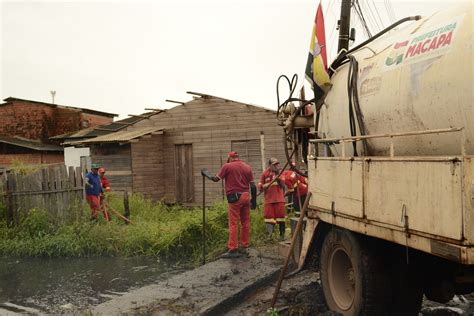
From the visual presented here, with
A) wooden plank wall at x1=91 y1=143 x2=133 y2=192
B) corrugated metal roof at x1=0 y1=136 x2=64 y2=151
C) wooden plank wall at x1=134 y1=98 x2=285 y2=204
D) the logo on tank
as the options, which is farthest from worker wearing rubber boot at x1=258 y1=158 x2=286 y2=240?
corrugated metal roof at x1=0 y1=136 x2=64 y2=151

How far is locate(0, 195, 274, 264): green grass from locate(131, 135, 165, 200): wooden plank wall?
17.2 feet

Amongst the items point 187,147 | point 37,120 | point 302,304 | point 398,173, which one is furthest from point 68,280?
point 37,120

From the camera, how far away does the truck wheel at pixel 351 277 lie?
3.94m

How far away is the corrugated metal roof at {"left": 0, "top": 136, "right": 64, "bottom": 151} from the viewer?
25.6 meters

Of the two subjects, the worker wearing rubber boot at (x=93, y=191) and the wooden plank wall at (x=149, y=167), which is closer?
the worker wearing rubber boot at (x=93, y=191)

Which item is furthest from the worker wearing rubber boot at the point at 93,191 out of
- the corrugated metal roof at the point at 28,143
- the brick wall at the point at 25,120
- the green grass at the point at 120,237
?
the brick wall at the point at 25,120

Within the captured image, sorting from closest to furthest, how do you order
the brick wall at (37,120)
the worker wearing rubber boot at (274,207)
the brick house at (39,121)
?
1. the worker wearing rubber boot at (274,207)
2. the brick house at (39,121)
3. the brick wall at (37,120)

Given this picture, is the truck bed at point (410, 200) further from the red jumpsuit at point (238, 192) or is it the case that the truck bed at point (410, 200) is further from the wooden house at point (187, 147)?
the wooden house at point (187, 147)

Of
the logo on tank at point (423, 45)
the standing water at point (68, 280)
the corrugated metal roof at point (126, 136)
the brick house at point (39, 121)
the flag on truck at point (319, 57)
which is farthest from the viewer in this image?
the brick house at point (39, 121)

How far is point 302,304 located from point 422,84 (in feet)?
9.73

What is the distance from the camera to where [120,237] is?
9.61 metres

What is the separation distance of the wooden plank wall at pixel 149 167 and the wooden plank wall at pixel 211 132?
0.71 ft

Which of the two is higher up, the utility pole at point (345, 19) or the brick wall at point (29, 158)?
the utility pole at point (345, 19)

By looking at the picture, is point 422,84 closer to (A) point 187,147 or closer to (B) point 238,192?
(B) point 238,192
